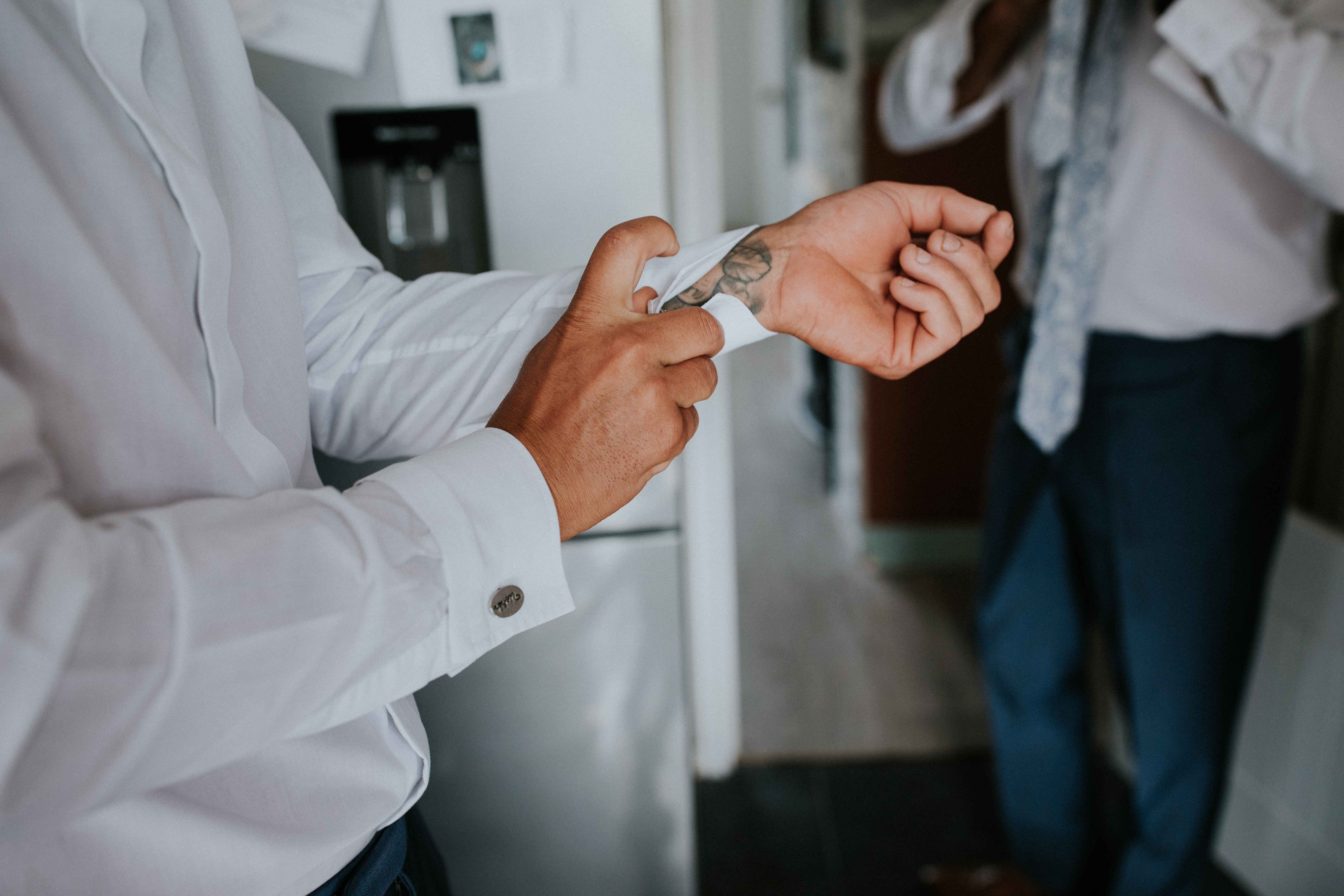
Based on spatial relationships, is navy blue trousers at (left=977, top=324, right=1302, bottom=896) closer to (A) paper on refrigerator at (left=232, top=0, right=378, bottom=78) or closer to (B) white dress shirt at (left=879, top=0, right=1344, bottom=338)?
(B) white dress shirt at (left=879, top=0, right=1344, bottom=338)

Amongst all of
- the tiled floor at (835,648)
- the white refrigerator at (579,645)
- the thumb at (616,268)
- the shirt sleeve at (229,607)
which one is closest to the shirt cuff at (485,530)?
the shirt sleeve at (229,607)

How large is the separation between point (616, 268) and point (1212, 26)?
850 mm

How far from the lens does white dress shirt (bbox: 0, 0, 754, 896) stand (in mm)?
317

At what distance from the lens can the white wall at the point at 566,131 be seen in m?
0.83

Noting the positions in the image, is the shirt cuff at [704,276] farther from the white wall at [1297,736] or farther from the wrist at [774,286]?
the white wall at [1297,736]

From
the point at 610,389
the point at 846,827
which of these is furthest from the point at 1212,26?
the point at 846,827

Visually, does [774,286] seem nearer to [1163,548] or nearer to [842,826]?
[1163,548]

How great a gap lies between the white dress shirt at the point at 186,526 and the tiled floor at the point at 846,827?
102 cm

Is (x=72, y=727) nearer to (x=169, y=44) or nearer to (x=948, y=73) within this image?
(x=169, y=44)

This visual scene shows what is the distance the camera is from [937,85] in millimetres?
1408

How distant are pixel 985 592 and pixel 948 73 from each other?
863mm

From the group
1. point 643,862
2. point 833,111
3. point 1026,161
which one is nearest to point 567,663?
point 643,862

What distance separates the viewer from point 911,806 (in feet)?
5.20

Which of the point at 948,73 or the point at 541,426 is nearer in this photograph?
the point at 541,426
